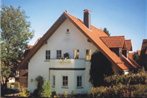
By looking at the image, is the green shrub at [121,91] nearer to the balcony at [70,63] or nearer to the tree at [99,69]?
the tree at [99,69]

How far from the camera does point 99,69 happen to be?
20875mm

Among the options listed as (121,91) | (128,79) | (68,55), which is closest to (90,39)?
(68,55)

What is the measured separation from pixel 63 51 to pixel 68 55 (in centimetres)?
51

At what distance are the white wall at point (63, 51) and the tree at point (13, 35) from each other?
5144mm

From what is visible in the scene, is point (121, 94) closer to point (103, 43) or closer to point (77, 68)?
point (77, 68)

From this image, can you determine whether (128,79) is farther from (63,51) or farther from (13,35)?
(13,35)

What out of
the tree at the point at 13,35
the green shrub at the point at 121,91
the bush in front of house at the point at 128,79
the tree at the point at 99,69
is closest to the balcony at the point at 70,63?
the tree at the point at 99,69

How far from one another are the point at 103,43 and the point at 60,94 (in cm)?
490

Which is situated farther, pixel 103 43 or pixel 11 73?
pixel 11 73

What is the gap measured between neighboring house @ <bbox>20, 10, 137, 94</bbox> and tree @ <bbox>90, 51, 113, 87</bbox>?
0.41 meters

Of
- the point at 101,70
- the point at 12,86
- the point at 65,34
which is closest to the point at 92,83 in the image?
the point at 101,70

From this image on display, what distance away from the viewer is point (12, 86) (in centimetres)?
3212

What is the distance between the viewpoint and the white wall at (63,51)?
2144 cm

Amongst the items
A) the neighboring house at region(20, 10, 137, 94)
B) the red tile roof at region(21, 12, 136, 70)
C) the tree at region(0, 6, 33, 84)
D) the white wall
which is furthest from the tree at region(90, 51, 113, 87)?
the tree at region(0, 6, 33, 84)
